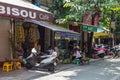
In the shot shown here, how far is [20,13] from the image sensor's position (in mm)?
14977

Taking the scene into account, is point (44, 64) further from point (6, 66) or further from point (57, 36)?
point (57, 36)

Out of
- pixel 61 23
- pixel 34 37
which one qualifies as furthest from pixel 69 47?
A: pixel 34 37

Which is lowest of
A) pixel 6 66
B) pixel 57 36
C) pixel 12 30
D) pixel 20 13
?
pixel 6 66

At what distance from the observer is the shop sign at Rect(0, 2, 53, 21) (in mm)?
13920

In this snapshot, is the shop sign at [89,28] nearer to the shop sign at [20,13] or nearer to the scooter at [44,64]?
the scooter at [44,64]

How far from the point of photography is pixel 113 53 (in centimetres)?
3166

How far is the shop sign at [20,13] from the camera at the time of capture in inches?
548

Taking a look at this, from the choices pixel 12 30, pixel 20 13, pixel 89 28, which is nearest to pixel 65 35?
pixel 12 30

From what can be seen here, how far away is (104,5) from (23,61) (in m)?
5.99

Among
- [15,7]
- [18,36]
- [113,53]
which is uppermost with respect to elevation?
[15,7]

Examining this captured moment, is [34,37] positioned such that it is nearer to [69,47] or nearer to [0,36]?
[0,36]

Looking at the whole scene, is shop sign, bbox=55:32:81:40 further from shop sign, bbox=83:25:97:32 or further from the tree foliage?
shop sign, bbox=83:25:97:32

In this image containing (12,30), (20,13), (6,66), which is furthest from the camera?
(12,30)

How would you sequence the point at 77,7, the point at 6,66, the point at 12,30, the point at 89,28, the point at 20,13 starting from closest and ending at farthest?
the point at 20,13 < the point at 6,66 < the point at 12,30 < the point at 77,7 < the point at 89,28
